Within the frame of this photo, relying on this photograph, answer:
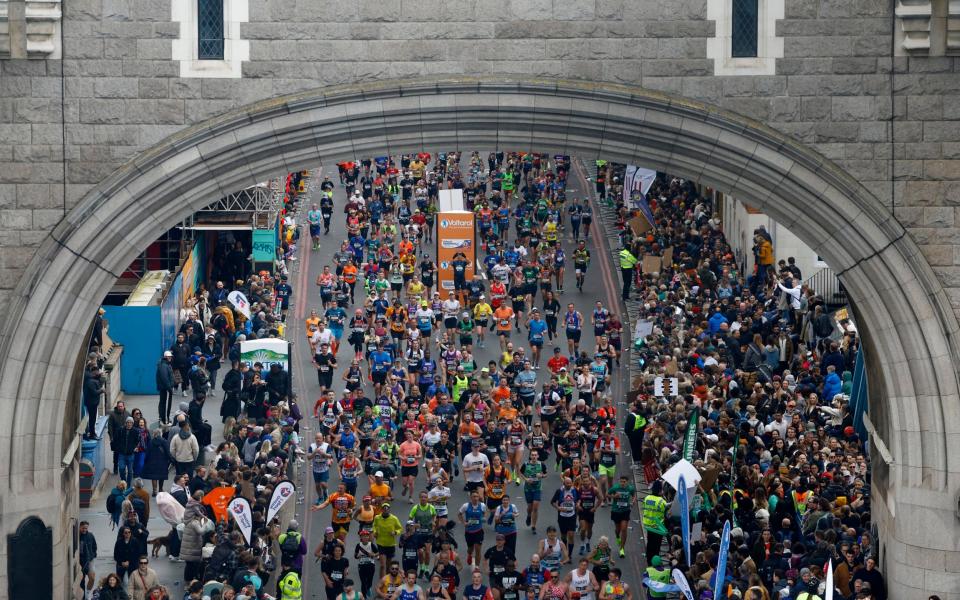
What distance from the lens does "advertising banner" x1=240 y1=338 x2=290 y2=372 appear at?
149ft

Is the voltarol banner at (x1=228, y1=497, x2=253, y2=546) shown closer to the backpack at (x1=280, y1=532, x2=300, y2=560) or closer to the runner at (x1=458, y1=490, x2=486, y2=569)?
the backpack at (x1=280, y1=532, x2=300, y2=560)

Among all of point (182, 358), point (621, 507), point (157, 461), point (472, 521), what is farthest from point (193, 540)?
point (182, 358)

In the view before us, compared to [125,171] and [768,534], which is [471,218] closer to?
[768,534]

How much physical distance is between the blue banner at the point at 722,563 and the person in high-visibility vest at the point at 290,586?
650cm

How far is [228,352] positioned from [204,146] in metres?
22.0

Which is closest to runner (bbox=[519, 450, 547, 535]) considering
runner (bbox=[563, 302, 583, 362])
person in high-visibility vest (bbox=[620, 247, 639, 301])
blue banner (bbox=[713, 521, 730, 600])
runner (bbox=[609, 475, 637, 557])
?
runner (bbox=[609, 475, 637, 557])

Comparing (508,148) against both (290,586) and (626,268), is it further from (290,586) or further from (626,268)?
(626,268)

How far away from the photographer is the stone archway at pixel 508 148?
29.7 m

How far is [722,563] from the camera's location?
32.2m

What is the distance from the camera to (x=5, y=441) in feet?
97.4

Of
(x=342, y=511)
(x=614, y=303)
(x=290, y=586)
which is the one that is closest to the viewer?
(x=290, y=586)

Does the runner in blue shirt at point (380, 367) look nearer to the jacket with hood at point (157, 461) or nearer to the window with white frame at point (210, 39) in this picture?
the jacket with hood at point (157, 461)

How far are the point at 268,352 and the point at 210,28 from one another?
16.6m

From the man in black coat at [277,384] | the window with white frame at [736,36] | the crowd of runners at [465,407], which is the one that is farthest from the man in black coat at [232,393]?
the window with white frame at [736,36]
